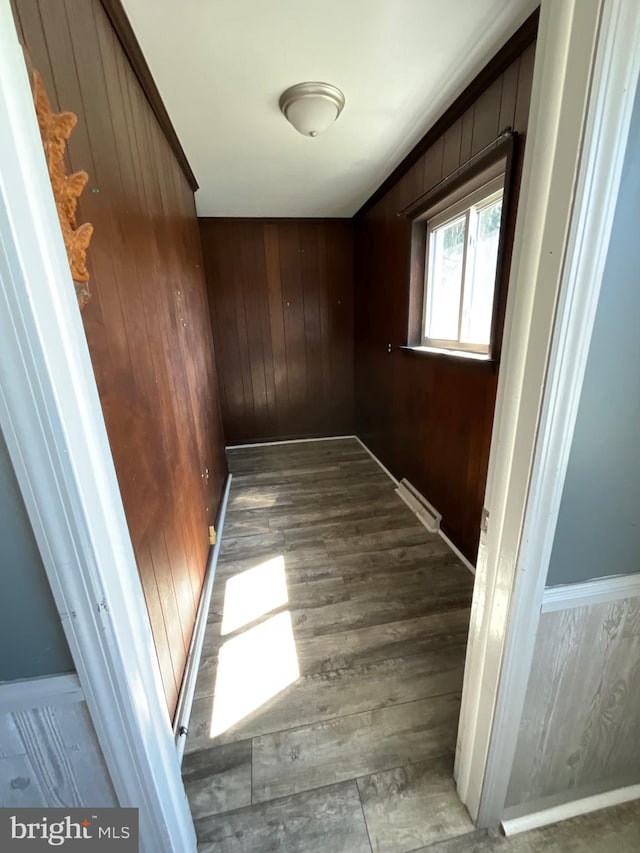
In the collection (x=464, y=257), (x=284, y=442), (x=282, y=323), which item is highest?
(x=464, y=257)

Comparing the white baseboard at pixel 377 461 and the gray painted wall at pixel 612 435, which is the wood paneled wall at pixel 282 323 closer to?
the white baseboard at pixel 377 461

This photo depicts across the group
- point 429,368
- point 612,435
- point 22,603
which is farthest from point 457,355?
point 22,603

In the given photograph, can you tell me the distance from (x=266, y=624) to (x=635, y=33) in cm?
203

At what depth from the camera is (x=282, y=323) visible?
3.61 meters

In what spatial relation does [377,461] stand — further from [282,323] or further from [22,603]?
[22,603]

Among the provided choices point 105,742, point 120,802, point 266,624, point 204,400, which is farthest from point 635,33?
point 204,400

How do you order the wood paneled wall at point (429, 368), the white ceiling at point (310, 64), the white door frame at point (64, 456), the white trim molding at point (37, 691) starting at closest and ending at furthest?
1. the white door frame at point (64, 456)
2. the white trim molding at point (37, 691)
3. the white ceiling at point (310, 64)
4. the wood paneled wall at point (429, 368)

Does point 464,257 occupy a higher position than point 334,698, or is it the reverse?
point 464,257

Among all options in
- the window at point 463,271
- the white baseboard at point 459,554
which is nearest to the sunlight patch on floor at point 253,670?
the white baseboard at point 459,554

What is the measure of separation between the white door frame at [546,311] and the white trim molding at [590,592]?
5cm

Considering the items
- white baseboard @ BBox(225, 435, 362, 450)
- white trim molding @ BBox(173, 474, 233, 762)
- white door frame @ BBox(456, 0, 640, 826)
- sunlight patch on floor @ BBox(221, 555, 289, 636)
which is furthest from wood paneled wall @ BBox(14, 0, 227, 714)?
white baseboard @ BBox(225, 435, 362, 450)

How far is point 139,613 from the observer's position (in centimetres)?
66

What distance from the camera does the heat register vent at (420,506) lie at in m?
2.23

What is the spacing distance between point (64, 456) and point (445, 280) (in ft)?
7.73
